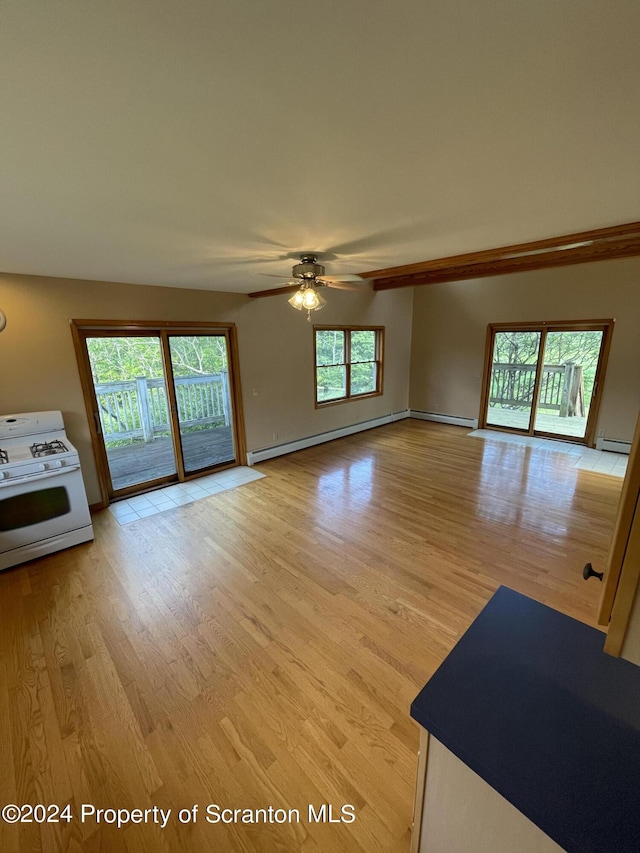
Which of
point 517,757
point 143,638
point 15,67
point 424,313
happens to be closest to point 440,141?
point 15,67

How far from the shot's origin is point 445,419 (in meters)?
7.18

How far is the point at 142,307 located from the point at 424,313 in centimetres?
545

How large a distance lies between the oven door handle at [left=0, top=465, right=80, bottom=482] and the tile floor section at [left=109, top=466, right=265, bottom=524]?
0.85 m

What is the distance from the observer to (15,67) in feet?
2.60

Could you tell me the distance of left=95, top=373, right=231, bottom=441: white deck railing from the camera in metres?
4.01

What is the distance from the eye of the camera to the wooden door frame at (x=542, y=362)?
525cm

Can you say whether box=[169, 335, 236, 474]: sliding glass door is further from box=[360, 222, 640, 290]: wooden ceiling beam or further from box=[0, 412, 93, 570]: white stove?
box=[360, 222, 640, 290]: wooden ceiling beam

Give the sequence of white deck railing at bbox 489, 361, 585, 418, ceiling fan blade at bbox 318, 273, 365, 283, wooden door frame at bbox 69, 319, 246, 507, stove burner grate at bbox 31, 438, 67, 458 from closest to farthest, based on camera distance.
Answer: ceiling fan blade at bbox 318, 273, 365, 283 < stove burner grate at bbox 31, 438, 67, 458 < wooden door frame at bbox 69, 319, 246, 507 < white deck railing at bbox 489, 361, 585, 418

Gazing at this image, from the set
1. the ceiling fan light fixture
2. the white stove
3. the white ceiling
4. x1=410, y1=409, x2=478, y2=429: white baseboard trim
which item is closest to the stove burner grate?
the white stove

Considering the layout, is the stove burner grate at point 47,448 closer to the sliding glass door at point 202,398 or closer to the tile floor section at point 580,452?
the sliding glass door at point 202,398

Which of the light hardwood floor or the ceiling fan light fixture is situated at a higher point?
the ceiling fan light fixture

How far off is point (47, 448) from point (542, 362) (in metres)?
7.07

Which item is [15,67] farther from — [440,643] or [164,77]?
[440,643]

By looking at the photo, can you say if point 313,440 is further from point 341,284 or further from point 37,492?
point 37,492
